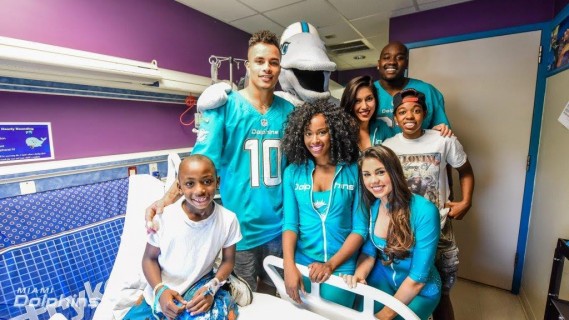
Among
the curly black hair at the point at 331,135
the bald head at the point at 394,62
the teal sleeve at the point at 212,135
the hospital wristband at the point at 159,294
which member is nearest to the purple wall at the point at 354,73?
the bald head at the point at 394,62

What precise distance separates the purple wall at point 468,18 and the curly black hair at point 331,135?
79.2 inches

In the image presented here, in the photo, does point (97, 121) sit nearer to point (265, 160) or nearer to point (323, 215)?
point (265, 160)

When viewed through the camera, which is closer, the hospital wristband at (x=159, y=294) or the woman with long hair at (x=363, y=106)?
the hospital wristband at (x=159, y=294)

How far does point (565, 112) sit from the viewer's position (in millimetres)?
1704

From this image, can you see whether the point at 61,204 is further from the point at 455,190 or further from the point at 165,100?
the point at 455,190

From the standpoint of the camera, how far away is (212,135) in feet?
4.12

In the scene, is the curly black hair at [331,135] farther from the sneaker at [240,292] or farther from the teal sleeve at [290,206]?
the sneaker at [240,292]

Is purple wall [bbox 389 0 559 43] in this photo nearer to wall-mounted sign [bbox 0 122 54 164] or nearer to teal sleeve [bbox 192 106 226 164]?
teal sleeve [bbox 192 106 226 164]

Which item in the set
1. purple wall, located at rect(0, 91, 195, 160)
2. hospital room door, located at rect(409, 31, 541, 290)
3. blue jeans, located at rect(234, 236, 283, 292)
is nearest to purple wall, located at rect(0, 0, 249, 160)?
purple wall, located at rect(0, 91, 195, 160)

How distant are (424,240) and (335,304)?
44 centimetres

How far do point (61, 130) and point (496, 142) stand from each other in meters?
3.37

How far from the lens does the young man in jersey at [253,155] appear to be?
1.29 metres

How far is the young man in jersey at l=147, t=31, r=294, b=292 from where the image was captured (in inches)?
50.7

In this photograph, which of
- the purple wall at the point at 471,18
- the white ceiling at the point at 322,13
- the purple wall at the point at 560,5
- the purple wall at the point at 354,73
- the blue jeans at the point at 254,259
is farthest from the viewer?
the purple wall at the point at 354,73
